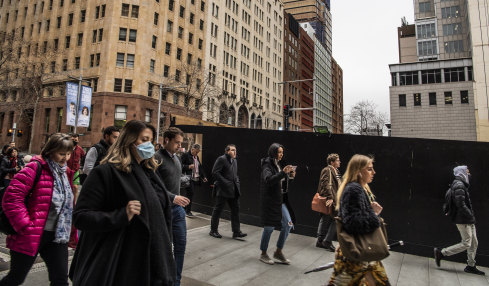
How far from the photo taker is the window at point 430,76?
4703 centimetres

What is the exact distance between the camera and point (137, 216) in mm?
2096

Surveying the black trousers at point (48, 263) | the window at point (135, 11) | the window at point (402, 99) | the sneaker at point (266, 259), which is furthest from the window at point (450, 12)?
the black trousers at point (48, 263)

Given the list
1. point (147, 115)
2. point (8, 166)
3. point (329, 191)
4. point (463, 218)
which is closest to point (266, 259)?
point (329, 191)

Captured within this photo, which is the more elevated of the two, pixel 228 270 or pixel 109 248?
pixel 109 248

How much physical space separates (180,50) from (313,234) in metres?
41.3

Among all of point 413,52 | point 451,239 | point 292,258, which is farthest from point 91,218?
point 413,52

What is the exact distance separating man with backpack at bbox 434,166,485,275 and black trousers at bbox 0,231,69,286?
635 cm

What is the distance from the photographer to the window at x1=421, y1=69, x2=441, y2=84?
47.0 m

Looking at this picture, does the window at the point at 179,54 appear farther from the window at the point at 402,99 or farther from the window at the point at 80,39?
the window at the point at 402,99

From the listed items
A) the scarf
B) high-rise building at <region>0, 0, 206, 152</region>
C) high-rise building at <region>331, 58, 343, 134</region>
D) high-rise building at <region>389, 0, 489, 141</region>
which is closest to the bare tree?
high-rise building at <region>389, 0, 489, 141</region>

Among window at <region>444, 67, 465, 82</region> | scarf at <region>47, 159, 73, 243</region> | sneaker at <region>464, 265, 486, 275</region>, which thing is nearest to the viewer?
scarf at <region>47, 159, 73, 243</region>

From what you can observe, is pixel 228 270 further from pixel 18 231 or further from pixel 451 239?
pixel 451 239

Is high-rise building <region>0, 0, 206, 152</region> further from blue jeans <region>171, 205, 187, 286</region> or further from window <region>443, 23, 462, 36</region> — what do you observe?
window <region>443, 23, 462, 36</region>

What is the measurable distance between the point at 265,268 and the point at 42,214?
11.7 ft
